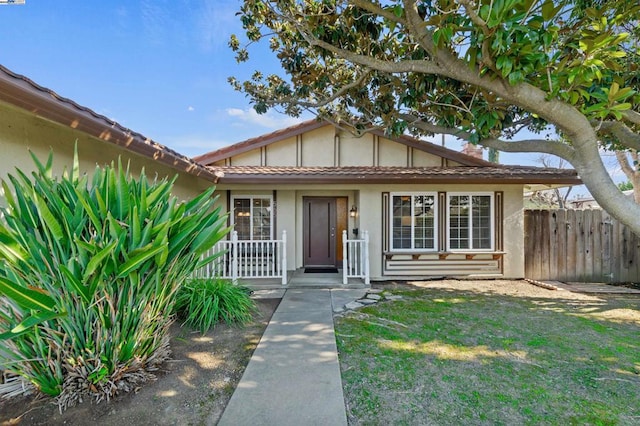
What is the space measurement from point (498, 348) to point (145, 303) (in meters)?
4.49

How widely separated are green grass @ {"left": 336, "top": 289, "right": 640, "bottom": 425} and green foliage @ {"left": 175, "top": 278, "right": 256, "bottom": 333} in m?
1.72

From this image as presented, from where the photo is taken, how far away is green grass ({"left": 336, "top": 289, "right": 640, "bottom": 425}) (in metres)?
2.77

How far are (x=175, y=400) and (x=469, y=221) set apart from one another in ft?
27.3

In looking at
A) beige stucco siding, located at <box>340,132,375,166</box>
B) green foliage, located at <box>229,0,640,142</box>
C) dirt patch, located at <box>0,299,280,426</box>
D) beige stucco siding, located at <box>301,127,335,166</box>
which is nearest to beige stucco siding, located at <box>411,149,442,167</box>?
beige stucco siding, located at <box>340,132,375,166</box>

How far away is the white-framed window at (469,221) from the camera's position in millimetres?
8656

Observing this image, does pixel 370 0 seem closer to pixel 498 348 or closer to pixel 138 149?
pixel 138 149

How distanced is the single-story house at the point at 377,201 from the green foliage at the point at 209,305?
262 centimetres

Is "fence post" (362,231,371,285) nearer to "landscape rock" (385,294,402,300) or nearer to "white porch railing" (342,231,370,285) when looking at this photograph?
A: "white porch railing" (342,231,370,285)

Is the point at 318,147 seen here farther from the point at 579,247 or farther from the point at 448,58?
the point at 579,247

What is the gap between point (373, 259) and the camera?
8.66 meters

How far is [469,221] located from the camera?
8672mm

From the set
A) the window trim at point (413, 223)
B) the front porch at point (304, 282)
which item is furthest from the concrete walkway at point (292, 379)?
the window trim at point (413, 223)

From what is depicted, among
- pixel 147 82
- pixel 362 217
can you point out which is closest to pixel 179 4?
pixel 147 82

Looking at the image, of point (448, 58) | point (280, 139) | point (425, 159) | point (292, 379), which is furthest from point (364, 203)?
point (292, 379)
